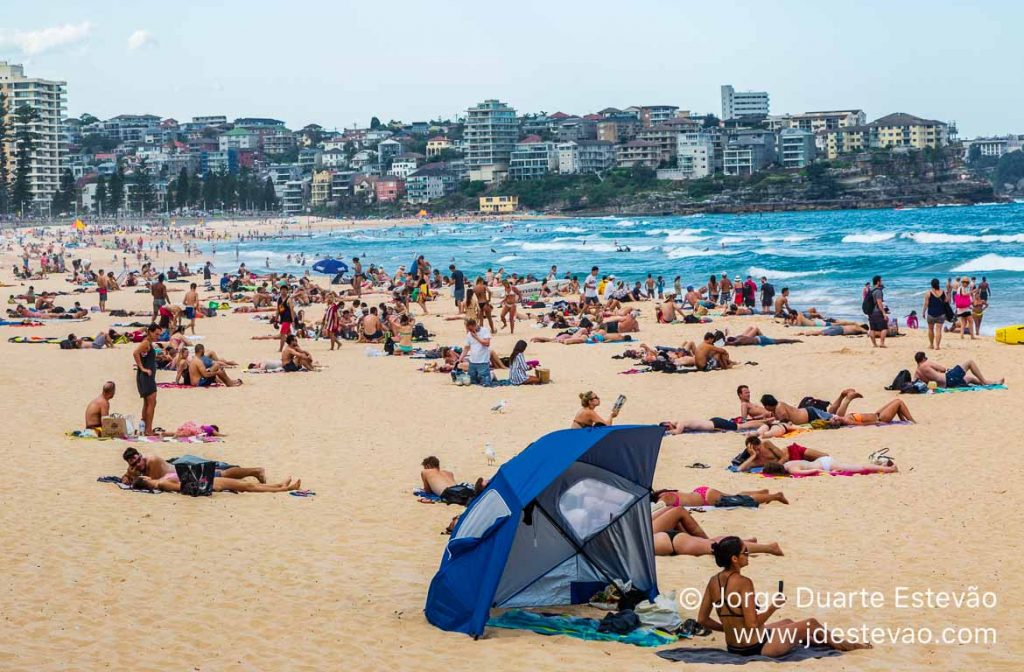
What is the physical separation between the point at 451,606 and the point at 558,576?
71cm

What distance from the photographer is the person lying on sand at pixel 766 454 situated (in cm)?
1102

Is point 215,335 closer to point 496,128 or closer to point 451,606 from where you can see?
point 451,606

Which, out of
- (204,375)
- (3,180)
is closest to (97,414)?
(204,375)

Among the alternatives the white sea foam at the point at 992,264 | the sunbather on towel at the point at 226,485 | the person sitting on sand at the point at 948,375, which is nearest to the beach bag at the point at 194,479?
the sunbather on towel at the point at 226,485

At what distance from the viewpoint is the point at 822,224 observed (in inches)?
3947

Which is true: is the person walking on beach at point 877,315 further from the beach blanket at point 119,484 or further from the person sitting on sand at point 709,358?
the beach blanket at point 119,484

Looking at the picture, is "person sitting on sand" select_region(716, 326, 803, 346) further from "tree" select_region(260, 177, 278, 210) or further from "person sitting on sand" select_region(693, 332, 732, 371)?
"tree" select_region(260, 177, 278, 210)

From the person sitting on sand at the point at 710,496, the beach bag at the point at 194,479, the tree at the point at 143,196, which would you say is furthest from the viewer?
the tree at the point at 143,196

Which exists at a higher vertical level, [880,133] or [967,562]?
[880,133]

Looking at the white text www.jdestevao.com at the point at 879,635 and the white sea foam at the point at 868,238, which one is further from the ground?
the white sea foam at the point at 868,238

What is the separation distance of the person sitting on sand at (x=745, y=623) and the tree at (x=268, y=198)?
549ft

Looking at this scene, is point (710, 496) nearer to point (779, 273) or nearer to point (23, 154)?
point (779, 273)

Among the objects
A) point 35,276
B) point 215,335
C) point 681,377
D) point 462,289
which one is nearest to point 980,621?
point 681,377

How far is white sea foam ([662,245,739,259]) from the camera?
60.3 m
